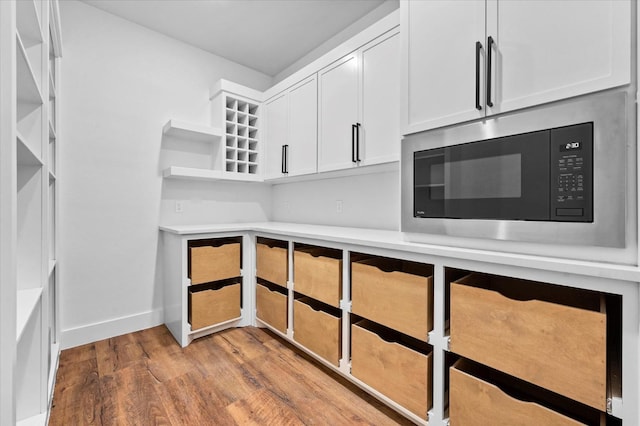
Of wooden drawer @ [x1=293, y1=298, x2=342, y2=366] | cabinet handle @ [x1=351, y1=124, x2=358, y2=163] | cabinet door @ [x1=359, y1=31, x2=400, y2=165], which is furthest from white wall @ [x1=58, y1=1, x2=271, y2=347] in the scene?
cabinet door @ [x1=359, y1=31, x2=400, y2=165]

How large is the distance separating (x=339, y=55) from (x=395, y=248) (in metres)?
1.51

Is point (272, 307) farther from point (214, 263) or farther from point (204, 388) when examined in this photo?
point (204, 388)

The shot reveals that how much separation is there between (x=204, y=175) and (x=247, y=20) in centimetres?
138

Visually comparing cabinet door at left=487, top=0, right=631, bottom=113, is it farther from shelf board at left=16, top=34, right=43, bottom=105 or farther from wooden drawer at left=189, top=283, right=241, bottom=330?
wooden drawer at left=189, top=283, right=241, bottom=330

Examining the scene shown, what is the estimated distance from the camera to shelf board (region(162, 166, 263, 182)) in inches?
98.5

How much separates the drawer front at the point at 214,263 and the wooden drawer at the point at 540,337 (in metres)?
1.80

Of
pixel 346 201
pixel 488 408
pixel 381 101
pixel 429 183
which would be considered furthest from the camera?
pixel 346 201

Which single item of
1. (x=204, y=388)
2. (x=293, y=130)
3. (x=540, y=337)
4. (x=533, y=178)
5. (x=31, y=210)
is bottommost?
(x=204, y=388)

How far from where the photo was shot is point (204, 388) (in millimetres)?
1733

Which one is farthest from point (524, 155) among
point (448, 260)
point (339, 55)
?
point (339, 55)

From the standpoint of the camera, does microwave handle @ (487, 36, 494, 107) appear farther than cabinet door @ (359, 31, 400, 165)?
No

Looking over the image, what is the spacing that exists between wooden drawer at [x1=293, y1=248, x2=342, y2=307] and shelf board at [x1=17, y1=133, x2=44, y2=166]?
1.44 m

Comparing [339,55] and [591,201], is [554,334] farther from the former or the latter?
[339,55]

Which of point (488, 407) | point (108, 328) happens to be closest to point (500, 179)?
point (488, 407)
